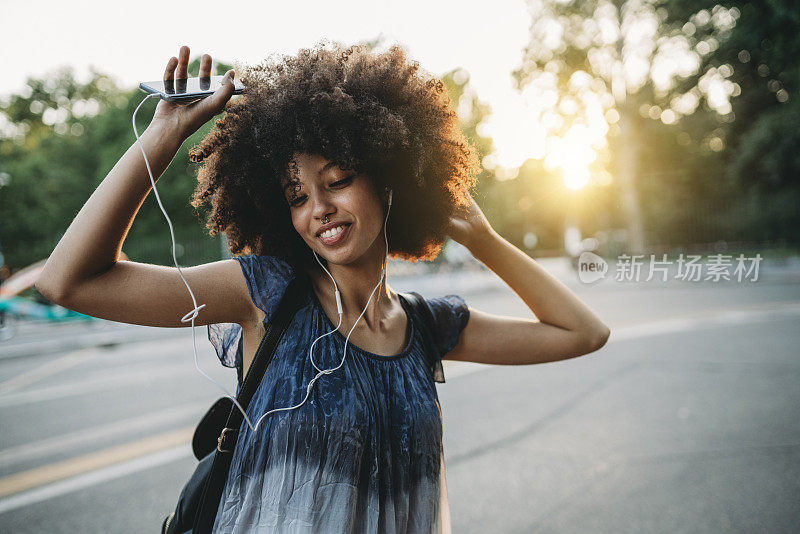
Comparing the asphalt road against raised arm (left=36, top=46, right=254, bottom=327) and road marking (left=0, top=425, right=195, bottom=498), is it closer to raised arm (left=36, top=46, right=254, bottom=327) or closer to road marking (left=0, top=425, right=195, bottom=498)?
road marking (left=0, top=425, right=195, bottom=498)

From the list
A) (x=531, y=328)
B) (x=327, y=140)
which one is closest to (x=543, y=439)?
(x=531, y=328)

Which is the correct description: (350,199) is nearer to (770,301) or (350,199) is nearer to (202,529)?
(202,529)

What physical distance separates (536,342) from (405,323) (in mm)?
492

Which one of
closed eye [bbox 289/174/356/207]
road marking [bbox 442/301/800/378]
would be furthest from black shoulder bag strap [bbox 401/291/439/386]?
road marking [bbox 442/301/800/378]

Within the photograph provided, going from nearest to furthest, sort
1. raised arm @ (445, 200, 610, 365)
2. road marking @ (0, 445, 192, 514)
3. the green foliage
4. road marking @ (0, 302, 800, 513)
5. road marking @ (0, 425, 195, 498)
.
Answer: raised arm @ (445, 200, 610, 365), road marking @ (0, 445, 192, 514), road marking @ (0, 302, 800, 513), road marking @ (0, 425, 195, 498), the green foliage

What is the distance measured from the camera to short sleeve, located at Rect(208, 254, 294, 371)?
4.91 feet

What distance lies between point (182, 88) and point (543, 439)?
170 inches

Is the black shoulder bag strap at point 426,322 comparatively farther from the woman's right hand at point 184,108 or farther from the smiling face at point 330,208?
the woman's right hand at point 184,108

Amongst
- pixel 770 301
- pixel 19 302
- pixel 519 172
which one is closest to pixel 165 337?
pixel 19 302

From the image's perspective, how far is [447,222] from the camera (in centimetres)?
200

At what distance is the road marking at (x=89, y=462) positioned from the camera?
14.0ft

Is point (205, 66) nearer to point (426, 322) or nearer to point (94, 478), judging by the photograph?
point (426, 322)

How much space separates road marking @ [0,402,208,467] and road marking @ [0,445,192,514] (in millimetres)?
818

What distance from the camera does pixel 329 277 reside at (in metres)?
1.73
